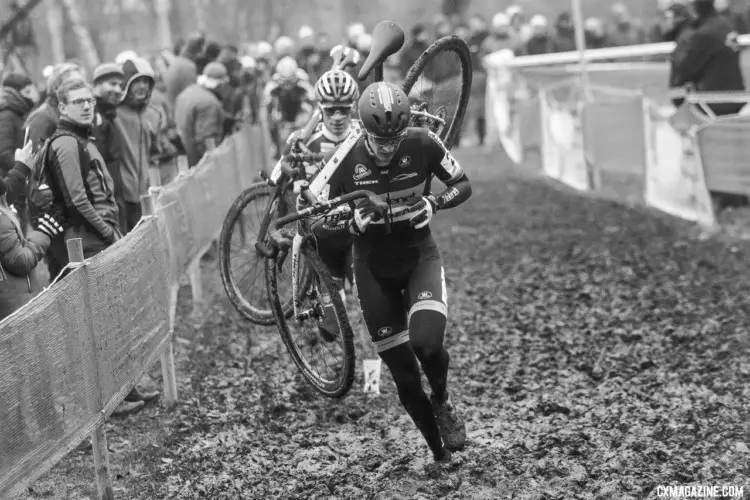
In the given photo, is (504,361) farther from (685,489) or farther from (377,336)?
(685,489)

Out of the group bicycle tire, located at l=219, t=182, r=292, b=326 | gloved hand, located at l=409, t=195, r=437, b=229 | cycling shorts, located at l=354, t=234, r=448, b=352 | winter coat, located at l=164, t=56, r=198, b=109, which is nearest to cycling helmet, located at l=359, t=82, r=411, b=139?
gloved hand, located at l=409, t=195, r=437, b=229

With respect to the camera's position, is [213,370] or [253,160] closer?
[213,370]

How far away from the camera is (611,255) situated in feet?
43.8

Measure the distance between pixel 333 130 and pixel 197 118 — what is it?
6028 millimetres

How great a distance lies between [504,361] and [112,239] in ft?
10.9

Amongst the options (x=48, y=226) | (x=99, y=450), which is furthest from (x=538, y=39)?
(x=99, y=450)

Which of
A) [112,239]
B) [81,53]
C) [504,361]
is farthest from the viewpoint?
[81,53]

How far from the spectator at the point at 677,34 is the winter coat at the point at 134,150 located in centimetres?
693

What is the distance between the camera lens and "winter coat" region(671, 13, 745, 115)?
1462cm

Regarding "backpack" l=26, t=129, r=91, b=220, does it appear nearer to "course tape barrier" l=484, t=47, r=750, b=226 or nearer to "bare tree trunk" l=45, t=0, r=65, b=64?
"course tape barrier" l=484, t=47, r=750, b=226

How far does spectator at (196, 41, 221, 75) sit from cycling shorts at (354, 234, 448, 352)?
1098 centimetres

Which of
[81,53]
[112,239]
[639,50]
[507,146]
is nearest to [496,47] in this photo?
[507,146]

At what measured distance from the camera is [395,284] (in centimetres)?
750

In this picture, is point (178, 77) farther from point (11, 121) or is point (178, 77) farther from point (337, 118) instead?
point (337, 118)
